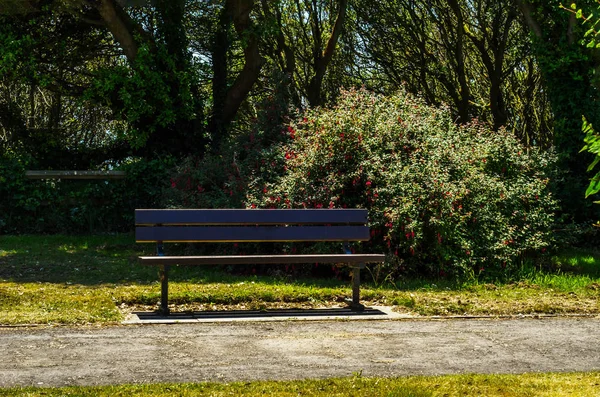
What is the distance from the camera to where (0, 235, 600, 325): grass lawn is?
329 inches

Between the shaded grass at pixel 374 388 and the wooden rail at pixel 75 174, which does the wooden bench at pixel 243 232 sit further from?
the wooden rail at pixel 75 174

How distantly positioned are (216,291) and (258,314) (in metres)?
1.03

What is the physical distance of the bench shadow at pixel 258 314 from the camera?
313 inches

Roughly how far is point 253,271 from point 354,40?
526 inches

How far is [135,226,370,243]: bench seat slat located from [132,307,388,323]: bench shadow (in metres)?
0.72

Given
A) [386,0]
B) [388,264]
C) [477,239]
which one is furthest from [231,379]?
[386,0]

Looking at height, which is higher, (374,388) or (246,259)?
(246,259)

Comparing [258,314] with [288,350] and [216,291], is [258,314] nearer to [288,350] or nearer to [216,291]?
[216,291]

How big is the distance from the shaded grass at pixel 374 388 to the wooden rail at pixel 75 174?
10746mm

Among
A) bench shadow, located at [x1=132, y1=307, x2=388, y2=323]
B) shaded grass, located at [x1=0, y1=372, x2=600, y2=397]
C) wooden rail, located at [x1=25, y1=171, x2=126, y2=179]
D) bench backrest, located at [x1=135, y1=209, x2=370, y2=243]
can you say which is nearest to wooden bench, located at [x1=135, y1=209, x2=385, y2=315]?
bench backrest, located at [x1=135, y1=209, x2=370, y2=243]

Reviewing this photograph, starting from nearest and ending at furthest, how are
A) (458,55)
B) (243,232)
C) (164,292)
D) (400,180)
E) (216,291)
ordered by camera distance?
(164,292) < (243,232) < (216,291) < (400,180) < (458,55)

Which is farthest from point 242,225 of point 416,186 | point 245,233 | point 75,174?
point 75,174

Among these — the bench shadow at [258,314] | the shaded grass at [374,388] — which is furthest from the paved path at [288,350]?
the bench shadow at [258,314]

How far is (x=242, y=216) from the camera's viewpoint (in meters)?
8.60
